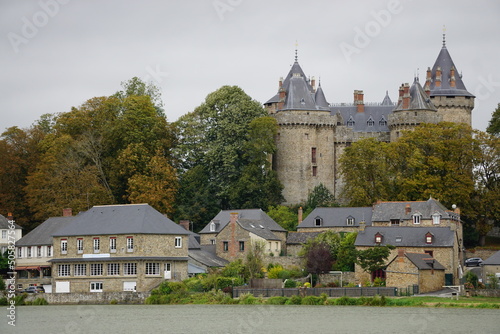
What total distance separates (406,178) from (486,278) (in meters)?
16.5

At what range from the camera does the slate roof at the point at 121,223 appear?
226ft

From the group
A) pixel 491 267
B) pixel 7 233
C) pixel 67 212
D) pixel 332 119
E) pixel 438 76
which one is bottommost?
pixel 491 267

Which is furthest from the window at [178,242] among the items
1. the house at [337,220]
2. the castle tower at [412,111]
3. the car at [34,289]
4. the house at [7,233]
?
the castle tower at [412,111]

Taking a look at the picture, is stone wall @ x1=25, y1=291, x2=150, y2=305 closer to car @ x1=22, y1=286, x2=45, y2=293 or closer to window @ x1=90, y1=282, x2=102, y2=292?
window @ x1=90, y1=282, x2=102, y2=292

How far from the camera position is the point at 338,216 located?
8031cm

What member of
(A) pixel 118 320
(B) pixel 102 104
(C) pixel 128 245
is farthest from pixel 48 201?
(A) pixel 118 320

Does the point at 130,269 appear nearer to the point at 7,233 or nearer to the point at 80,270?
the point at 80,270

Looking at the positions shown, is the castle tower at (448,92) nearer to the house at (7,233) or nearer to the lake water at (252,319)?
the house at (7,233)

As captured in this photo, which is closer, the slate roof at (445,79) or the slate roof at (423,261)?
the slate roof at (423,261)

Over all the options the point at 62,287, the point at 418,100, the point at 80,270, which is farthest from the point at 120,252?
the point at 418,100

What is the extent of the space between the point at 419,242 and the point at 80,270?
Result: 69.0 ft

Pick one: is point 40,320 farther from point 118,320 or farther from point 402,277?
point 402,277

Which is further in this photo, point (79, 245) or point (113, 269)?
point (79, 245)

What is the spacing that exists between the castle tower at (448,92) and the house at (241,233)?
22683 mm
